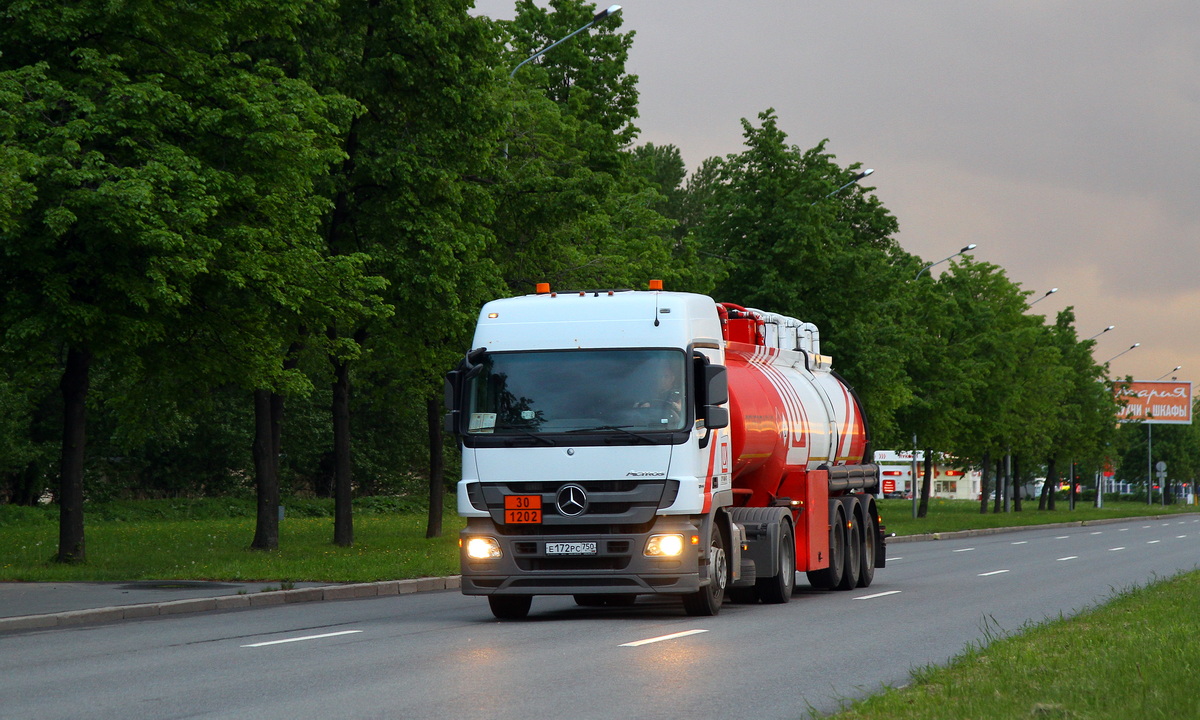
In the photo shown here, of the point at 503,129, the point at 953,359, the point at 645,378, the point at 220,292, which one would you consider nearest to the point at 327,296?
the point at 220,292

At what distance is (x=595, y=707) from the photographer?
9281mm

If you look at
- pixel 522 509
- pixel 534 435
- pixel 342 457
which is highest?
pixel 534 435

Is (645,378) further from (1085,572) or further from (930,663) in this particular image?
(1085,572)

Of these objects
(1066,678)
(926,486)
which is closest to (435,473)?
(1066,678)

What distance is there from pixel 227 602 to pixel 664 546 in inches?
228

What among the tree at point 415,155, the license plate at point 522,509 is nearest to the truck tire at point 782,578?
the license plate at point 522,509

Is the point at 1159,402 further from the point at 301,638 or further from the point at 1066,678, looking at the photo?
the point at 1066,678

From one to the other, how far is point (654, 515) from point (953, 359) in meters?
41.5

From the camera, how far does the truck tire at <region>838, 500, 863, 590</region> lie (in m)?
21.4

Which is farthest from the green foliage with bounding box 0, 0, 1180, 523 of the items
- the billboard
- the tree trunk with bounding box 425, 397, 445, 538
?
the billboard

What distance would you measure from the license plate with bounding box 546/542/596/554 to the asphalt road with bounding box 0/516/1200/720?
2.54 feet

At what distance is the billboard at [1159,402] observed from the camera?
9019 cm

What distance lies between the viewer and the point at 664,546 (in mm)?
15180

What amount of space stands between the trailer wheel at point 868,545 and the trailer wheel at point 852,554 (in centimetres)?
16
